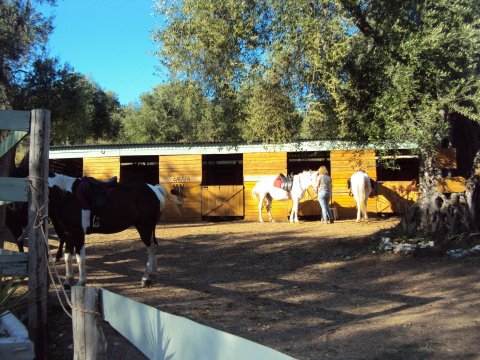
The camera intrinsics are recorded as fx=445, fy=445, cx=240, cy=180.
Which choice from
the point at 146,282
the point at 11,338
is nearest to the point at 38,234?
the point at 11,338

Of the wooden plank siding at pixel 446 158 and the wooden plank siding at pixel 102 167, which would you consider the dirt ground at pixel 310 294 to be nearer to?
the wooden plank siding at pixel 446 158

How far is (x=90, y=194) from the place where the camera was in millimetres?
6977

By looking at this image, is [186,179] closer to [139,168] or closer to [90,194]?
[139,168]

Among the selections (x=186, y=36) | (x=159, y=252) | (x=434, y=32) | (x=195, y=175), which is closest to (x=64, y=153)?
(x=195, y=175)

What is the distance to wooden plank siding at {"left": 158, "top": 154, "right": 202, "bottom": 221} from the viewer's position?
1975 centimetres

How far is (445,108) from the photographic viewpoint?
8.09 metres

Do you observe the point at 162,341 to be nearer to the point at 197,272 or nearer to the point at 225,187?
the point at 197,272

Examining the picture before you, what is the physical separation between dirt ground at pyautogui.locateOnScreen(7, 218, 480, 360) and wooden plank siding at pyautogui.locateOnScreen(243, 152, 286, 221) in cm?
777

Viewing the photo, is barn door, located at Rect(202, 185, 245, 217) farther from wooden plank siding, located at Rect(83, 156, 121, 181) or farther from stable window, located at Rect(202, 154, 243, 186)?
wooden plank siding, located at Rect(83, 156, 121, 181)

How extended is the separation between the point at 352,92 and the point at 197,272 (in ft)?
14.3

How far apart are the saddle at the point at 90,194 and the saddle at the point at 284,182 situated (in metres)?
10.7

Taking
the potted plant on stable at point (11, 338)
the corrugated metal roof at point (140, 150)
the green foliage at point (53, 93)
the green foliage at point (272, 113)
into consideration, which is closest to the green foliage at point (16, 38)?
the green foliage at point (53, 93)

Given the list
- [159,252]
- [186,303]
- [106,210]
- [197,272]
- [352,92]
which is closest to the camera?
[186,303]

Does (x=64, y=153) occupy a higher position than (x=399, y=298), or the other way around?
(x=64, y=153)
